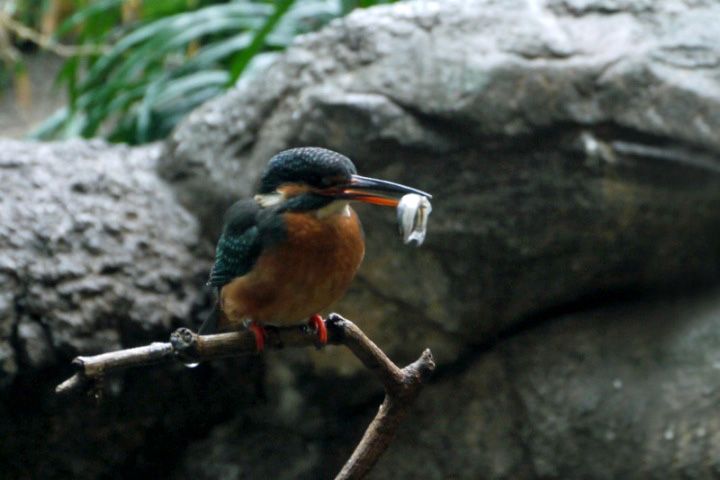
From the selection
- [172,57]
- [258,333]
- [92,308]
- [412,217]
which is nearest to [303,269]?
[258,333]

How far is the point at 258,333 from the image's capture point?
1.86m

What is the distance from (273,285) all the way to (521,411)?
4.58 ft

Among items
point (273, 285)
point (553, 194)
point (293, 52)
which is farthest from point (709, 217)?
point (273, 285)

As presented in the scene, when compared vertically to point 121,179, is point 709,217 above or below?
below

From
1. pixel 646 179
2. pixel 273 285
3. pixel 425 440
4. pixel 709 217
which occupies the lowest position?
pixel 425 440

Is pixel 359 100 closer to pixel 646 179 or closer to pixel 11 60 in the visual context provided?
pixel 646 179

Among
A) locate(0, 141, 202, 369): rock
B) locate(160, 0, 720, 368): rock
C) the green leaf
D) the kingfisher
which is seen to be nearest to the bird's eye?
the kingfisher

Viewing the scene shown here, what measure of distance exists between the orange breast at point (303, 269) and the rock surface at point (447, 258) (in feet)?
3.22

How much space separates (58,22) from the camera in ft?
19.2

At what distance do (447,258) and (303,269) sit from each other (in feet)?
3.73

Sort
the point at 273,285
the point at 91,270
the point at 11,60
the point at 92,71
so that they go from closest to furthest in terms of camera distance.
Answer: the point at 273,285 → the point at 91,270 → the point at 92,71 → the point at 11,60

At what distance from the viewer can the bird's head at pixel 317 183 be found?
64.6 inches

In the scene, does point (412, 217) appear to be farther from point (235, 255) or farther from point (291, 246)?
point (235, 255)

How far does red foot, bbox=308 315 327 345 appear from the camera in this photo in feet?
5.88
